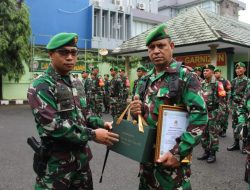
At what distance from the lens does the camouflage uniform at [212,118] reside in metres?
5.88

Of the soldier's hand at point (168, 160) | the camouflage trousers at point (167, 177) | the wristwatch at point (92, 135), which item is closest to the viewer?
the soldier's hand at point (168, 160)

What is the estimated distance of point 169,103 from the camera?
2221 mm

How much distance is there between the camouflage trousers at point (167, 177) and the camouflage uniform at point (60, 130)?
529mm

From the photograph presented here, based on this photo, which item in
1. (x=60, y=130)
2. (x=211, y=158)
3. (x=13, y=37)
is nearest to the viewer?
(x=60, y=130)

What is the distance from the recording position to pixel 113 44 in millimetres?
26406

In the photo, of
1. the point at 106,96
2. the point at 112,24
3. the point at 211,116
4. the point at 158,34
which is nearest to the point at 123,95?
the point at 106,96

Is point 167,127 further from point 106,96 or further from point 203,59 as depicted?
point 203,59

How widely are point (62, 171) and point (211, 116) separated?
14.1 ft

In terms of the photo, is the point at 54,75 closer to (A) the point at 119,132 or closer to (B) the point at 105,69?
(A) the point at 119,132

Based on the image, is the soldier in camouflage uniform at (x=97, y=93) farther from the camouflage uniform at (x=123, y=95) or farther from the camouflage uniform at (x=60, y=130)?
the camouflage uniform at (x=60, y=130)

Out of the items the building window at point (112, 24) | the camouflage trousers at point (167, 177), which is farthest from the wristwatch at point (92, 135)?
the building window at point (112, 24)

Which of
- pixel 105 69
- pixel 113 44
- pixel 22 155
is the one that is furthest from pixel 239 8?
pixel 22 155

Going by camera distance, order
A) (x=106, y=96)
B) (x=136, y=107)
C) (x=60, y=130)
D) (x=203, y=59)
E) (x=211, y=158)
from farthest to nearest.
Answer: (x=203, y=59)
(x=106, y=96)
(x=211, y=158)
(x=136, y=107)
(x=60, y=130)

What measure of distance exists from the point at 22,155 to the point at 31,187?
192 cm
